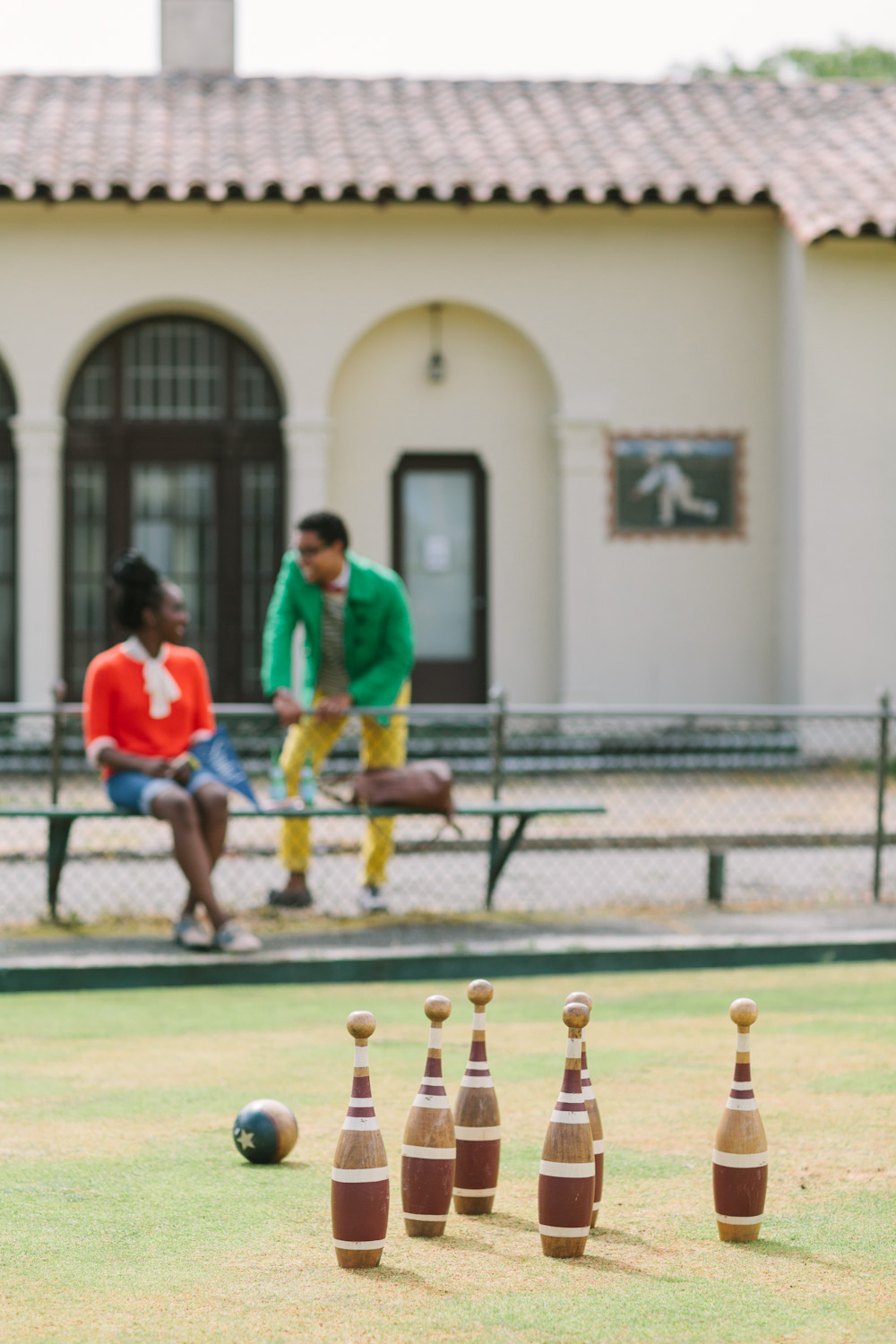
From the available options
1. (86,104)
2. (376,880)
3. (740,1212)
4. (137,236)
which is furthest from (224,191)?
(740,1212)

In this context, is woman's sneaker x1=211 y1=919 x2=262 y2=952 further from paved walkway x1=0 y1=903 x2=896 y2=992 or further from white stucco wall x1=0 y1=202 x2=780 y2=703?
white stucco wall x1=0 y1=202 x2=780 y2=703

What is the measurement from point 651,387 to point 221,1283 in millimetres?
14238

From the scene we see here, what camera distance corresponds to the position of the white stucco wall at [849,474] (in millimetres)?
17094

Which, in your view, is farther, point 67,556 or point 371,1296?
point 67,556

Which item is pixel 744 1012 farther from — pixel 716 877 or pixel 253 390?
pixel 253 390

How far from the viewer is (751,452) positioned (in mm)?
17781

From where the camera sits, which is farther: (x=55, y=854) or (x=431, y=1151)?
(x=55, y=854)

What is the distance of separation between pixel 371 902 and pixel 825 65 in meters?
36.0

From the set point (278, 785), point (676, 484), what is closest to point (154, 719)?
point (278, 785)

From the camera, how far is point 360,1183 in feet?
13.7

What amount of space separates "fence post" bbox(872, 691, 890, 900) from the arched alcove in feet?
25.5

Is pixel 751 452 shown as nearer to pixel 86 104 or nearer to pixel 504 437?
pixel 504 437

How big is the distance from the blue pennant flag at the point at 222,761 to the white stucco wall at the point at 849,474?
915cm

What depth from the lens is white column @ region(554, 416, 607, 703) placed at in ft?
57.3
